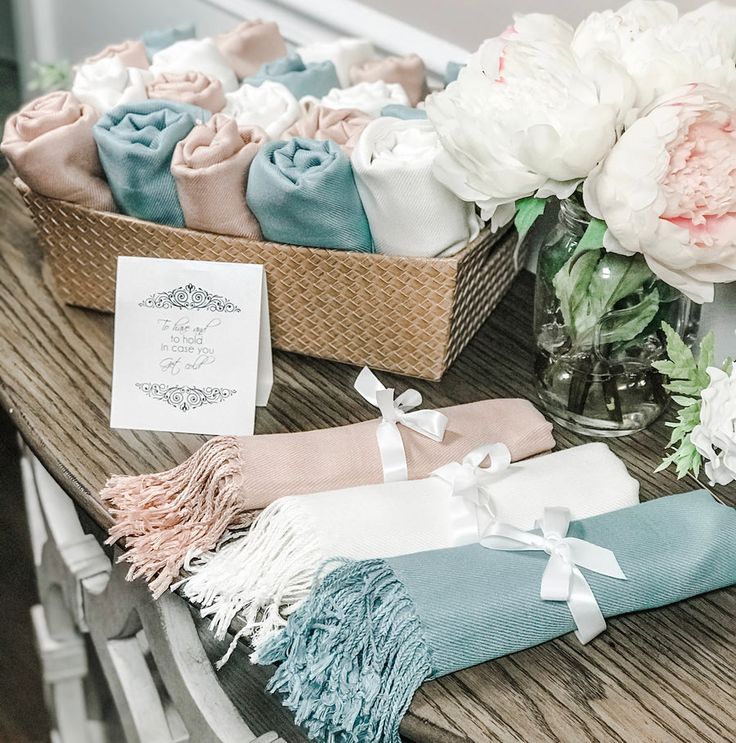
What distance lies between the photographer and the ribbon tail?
0.61 metres

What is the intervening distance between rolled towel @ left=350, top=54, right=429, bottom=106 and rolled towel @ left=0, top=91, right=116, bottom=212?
308 millimetres

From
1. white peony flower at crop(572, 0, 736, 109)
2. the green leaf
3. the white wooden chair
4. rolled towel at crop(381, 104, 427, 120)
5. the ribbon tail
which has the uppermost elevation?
white peony flower at crop(572, 0, 736, 109)

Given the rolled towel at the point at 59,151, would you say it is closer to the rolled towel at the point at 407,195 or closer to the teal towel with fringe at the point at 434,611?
the rolled towel at the point at 407,195

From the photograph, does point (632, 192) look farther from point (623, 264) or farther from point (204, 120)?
point (204, 120)

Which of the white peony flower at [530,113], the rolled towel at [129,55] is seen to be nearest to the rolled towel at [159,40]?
the rolled towel at [129,55]

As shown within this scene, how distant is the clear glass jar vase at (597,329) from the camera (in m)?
0.72

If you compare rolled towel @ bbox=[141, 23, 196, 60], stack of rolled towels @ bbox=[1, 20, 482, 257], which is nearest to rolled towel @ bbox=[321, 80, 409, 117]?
stack of rolled towels @ bbox=[1, 20, 482, 257]

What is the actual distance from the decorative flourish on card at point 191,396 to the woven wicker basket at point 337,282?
0.10 m

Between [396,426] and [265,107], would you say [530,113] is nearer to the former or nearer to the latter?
[396,426]

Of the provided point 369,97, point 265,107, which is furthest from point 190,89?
point 369,97

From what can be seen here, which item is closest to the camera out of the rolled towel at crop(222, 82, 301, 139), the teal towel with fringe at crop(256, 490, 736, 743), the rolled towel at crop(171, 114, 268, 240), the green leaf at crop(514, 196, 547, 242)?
the teal towel with fringe at crop(256, 490, 736, 743)

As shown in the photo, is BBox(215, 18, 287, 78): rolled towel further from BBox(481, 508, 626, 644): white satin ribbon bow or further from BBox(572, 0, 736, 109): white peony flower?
BBox(481, 508, 626, 644): white satin ribbon bow

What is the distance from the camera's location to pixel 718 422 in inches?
23.9

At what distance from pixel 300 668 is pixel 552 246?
0.38 m
